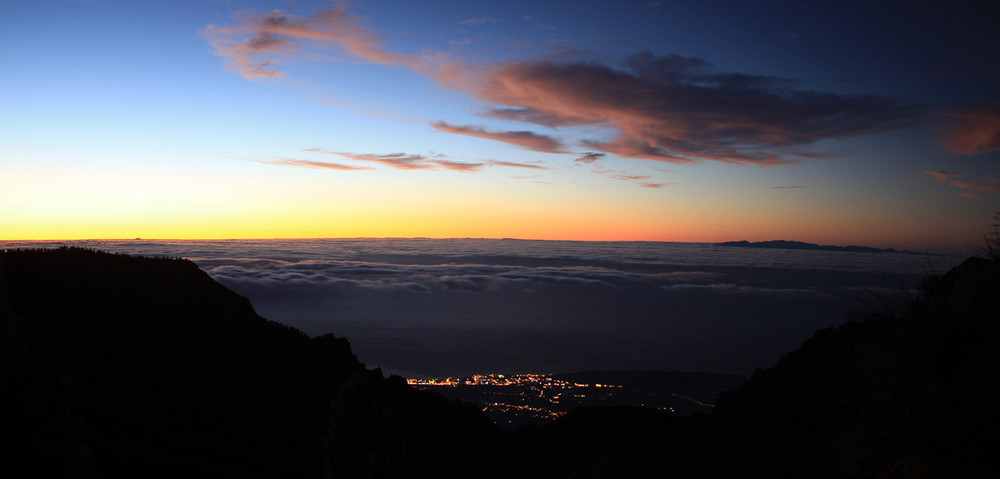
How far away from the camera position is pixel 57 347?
71.6 ft

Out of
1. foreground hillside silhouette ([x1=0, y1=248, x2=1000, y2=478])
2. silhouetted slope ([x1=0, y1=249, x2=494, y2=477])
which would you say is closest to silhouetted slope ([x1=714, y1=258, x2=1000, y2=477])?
foreground hillside silhouette ([x1=0, y1=248, x2=1000, y2=478])

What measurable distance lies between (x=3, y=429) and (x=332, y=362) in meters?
28.1

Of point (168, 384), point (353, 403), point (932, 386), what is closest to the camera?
point (932, 386)

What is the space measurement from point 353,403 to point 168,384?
16.2 metres

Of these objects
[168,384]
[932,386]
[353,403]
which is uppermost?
[932,386]

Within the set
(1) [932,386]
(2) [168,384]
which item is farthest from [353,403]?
(2) [168,384]

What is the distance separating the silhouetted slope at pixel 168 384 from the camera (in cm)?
782

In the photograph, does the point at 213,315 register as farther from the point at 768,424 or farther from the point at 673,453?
the point at 768,424

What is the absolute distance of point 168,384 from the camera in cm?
2338

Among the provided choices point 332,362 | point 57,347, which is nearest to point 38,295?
point 57,347

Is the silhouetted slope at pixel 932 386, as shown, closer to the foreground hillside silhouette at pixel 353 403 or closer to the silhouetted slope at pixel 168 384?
the foreground hillside silhouette at pixel 353 403

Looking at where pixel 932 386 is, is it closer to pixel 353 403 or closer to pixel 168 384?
pixel 353 403

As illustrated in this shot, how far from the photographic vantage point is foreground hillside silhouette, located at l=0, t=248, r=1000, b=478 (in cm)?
410

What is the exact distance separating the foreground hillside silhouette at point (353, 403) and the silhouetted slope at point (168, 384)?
0.19 ft
